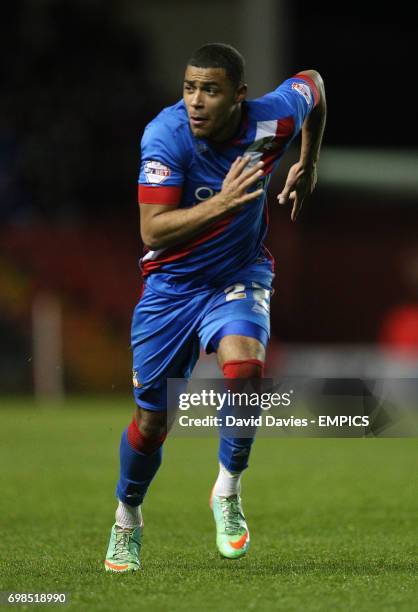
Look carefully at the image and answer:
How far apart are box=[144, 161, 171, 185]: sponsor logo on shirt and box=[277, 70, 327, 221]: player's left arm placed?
77cm

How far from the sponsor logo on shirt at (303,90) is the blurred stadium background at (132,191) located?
10122 millimetres

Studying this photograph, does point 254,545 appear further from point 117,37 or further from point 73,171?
point 117,37

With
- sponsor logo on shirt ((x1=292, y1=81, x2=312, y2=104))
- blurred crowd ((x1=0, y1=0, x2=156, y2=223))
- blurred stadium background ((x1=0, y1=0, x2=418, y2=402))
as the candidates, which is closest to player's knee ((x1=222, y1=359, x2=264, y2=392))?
sponsor logo on shirt ((x1=292, y1=81, x2=312, y2=104))

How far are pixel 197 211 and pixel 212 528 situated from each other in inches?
92.1

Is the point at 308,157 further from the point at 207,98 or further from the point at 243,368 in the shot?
the point at 243,368

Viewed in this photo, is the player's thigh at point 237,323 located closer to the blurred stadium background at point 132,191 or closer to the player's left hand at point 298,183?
the player's left hand at point 298,183

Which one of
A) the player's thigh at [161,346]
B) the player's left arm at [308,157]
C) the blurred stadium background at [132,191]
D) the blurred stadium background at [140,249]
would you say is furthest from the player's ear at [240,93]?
the blurred stadium background at [132,191]

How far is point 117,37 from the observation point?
20922mm

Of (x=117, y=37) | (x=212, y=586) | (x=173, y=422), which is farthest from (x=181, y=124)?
(x=117, y=37)

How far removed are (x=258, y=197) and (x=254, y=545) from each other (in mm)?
1842

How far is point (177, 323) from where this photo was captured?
5121 millimetres

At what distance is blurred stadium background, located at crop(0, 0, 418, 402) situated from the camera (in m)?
17.0

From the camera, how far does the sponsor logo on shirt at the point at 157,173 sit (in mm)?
4855

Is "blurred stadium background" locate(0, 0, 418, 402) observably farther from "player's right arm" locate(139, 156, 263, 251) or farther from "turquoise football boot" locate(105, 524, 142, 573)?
"player's right arm" locate(139, 156, 263, 251)
